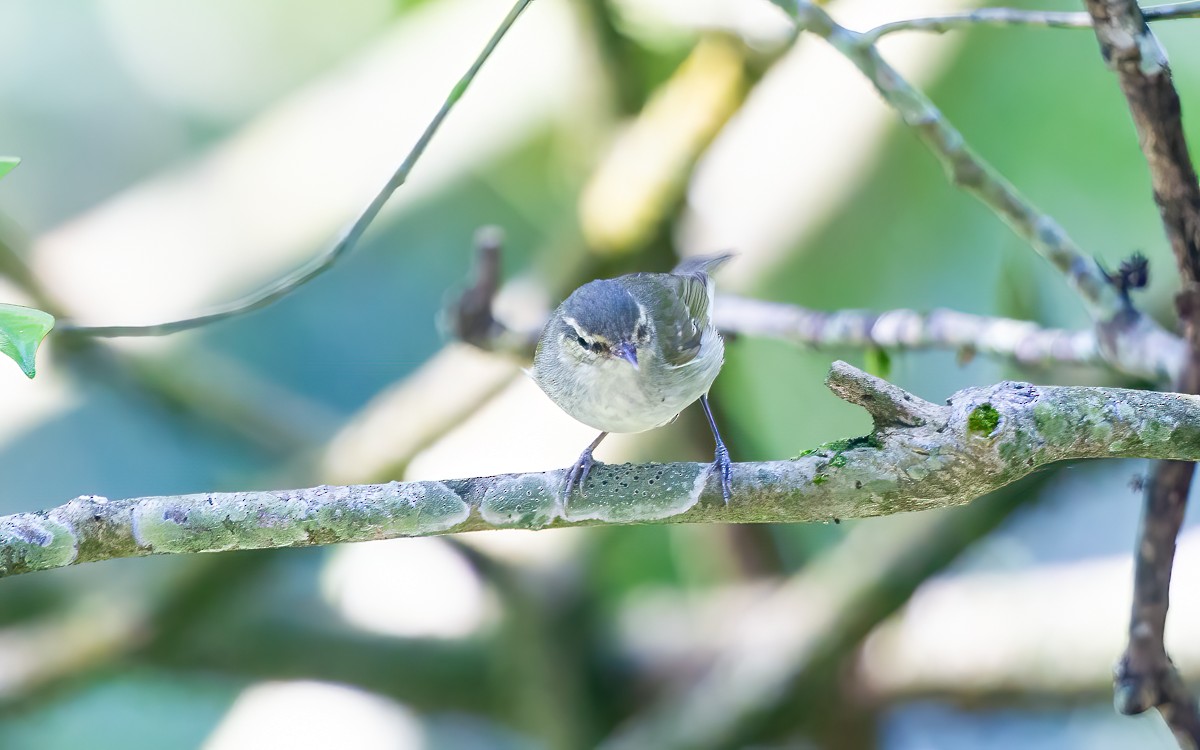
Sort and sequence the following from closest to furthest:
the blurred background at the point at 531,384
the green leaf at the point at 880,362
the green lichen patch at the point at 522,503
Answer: the green lichen patch at the point at 522,503 → the green leaf at the point at 880,362 → the blurred background at the point at 531,384

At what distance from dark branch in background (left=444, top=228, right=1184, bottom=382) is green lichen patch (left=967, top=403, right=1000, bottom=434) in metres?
0.77

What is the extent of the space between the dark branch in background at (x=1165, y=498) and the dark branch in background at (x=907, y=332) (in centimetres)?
17

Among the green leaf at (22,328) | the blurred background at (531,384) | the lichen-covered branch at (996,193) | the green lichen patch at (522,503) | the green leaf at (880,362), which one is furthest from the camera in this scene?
the blurred background at (531,384)

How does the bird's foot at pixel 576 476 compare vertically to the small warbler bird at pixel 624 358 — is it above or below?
below

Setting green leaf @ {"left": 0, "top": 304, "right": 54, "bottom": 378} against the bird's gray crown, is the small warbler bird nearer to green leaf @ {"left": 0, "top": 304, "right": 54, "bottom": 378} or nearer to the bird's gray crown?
the bird's gray crown

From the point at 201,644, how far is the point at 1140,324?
11.1 feet

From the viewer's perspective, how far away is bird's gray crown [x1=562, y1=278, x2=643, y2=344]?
2043mm

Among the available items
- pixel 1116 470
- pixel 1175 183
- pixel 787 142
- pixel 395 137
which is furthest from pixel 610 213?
pixel 1175 183

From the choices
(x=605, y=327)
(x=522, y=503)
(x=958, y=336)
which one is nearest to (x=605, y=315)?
(x=605, y=327)

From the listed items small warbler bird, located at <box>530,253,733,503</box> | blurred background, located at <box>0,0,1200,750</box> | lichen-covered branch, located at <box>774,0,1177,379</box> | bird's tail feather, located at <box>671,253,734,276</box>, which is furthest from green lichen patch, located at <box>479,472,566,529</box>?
blurred background, located at <box>0,0,1200,750</box>

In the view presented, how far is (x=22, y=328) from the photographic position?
1045 millimetres

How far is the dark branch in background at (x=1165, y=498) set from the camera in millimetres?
1665

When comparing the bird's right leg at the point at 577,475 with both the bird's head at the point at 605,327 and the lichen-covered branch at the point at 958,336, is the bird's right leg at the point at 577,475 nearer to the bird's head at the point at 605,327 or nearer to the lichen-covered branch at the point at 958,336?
the bird's head at the point at 605,327

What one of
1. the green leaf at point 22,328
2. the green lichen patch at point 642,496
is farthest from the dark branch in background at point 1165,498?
the green leaf at point 22,328
